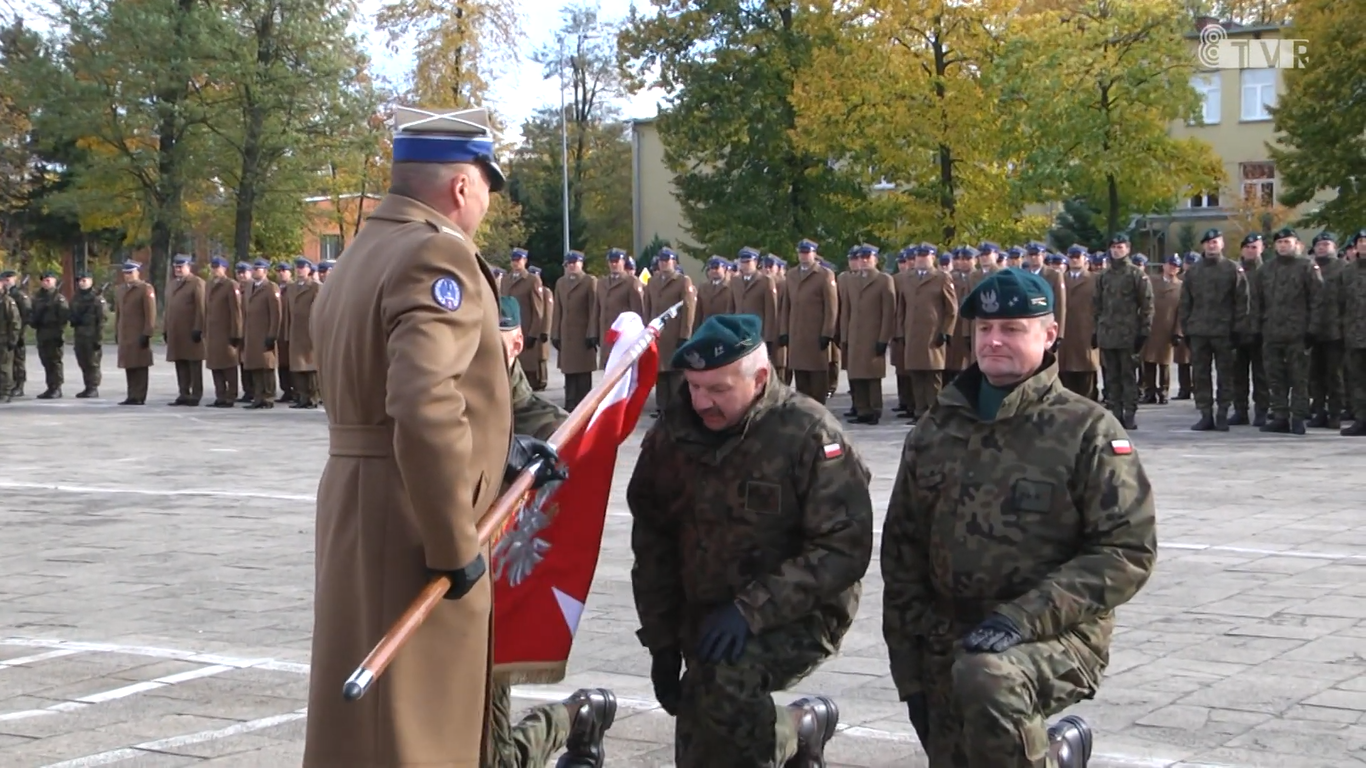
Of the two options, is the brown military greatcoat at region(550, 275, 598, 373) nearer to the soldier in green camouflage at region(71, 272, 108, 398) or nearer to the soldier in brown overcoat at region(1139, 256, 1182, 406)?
the soldier in brown overcoat at region(1139, 256, 1182, 406)

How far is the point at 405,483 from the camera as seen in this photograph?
395 centimetres

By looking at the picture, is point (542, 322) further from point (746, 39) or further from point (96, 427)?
point (746, 39)

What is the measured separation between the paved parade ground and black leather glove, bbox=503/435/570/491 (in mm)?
710

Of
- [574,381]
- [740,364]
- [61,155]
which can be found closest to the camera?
[740,364]

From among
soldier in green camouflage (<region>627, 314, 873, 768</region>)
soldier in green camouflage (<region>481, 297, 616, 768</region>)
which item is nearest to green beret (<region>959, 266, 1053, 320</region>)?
soldier in green camouflage (<region>627, 314, 873, 768</region>)

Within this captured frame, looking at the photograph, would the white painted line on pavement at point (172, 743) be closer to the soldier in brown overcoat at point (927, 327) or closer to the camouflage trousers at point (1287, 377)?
the camouflage trousers at point (1287, 377)

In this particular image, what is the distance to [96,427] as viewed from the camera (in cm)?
2153

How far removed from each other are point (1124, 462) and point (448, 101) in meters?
40.2

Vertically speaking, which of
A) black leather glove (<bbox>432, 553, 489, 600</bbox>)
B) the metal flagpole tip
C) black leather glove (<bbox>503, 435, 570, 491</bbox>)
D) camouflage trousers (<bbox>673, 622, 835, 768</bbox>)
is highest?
black leather glove (<bbox>503, 435, 570, 491</bbox>)

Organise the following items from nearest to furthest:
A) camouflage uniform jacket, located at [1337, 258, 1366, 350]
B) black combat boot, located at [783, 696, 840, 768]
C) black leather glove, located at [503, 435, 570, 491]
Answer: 1. black leather glove, located at [503, 435, 570, 491]
2. black combat boot, located at [783, 696, 840, 768]
3. camouflage uniform jacket, located at [1337, 258, 1366, 350]

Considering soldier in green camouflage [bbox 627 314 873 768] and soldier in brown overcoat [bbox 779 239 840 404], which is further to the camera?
soldier in brown overcoat [bbox 779 239 840 404]

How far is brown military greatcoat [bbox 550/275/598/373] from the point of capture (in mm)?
23516

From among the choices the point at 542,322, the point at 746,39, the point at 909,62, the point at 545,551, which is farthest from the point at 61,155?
the point at 545,551

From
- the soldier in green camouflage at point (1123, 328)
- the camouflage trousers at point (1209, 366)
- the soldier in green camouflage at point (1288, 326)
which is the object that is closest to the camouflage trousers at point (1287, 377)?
the soldier in green camouflage at point (1288, 326)
